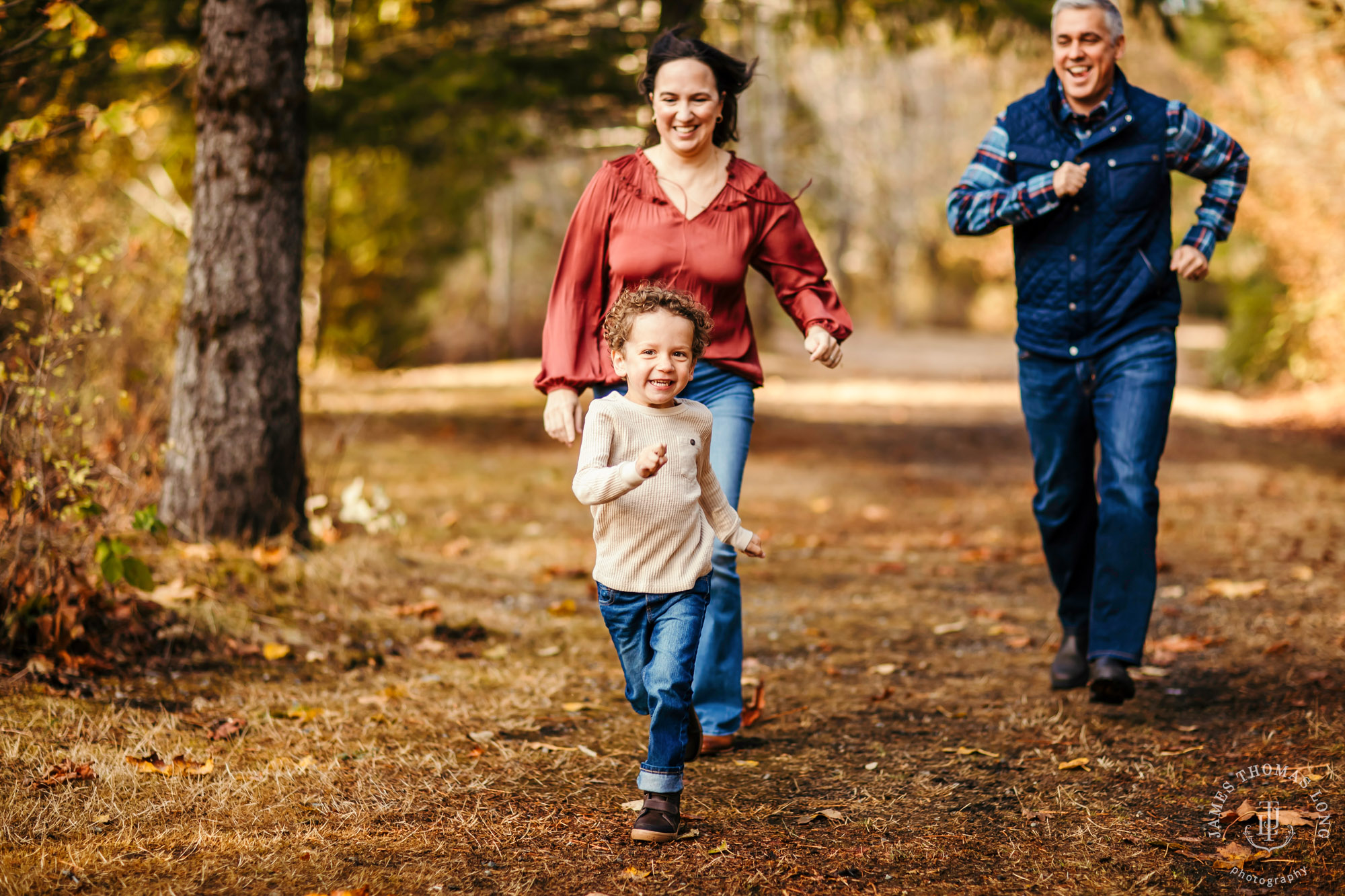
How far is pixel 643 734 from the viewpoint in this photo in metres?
3.90

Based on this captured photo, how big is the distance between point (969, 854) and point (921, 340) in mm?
31568

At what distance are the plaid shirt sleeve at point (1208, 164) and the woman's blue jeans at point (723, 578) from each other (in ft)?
5.53

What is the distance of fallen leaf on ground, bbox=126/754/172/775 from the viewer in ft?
10.9

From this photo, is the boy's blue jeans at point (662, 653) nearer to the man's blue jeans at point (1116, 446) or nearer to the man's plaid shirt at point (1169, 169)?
the man's blue jeans at point (1116, 446)

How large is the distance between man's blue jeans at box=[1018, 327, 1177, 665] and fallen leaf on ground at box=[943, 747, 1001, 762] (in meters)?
0.55

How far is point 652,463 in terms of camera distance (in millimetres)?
2723

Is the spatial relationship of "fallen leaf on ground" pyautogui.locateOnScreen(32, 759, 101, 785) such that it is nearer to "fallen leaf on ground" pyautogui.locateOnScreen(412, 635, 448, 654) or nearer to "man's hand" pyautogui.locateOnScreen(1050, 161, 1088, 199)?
"fallen leaf on ground" pyautogui.locateOnScreen(412, 635, 448, 654)

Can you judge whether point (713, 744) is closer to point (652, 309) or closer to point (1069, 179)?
point (652, 309)

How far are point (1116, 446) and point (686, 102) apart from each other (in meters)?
1.85

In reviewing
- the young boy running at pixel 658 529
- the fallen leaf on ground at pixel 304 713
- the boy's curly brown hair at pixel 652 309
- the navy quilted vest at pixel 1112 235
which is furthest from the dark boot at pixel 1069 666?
the fallen leaf on ground at pixel 304 713

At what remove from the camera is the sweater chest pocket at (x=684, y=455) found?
9.98 ft

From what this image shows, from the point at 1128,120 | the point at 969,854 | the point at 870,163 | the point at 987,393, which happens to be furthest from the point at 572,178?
the point at 969,854

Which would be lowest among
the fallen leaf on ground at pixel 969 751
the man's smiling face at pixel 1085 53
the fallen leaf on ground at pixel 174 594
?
the fallen leaf on ground at pixel 969 751

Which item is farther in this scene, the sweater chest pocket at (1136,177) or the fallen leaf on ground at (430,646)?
the fallen leaf on ground at (430,646)
